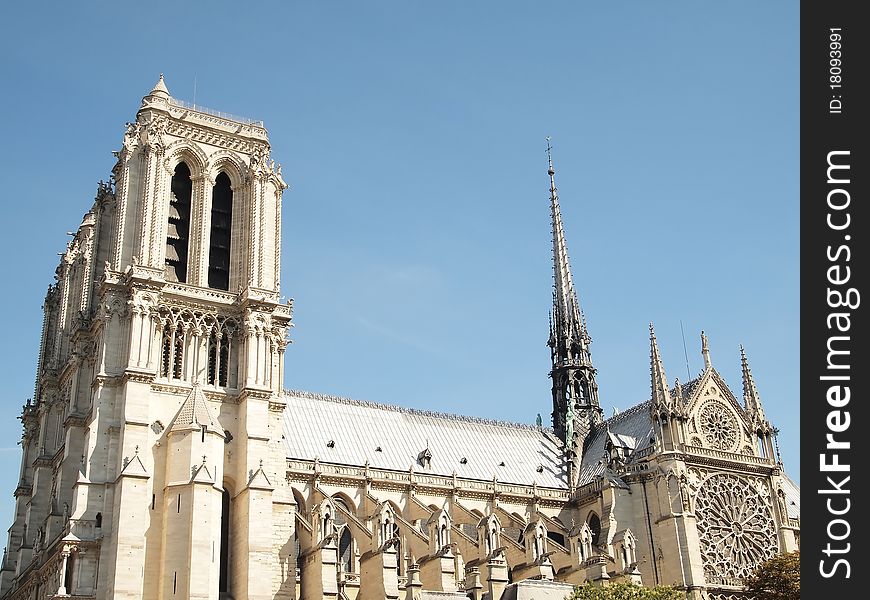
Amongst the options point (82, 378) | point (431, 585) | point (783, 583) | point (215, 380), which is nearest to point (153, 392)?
point (215, 380)

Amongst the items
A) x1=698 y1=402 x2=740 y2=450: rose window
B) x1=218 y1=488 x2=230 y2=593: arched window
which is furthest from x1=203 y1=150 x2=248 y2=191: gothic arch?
x1=698 y1=402 x2=740 y2=450: rose window

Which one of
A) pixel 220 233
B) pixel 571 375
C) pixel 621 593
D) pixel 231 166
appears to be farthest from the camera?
pixel 571 375

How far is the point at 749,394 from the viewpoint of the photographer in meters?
61.5

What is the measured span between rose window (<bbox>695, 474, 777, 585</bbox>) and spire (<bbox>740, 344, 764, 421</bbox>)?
4.74 m

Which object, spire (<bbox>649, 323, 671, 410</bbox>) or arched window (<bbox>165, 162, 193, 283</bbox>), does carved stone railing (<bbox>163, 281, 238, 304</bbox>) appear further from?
spire (<bbox>649, 323, 671, 410</bbox>)

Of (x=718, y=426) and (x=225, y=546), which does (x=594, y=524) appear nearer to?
(x=718, y=426)

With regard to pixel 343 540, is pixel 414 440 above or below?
above

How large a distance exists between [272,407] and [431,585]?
1140cm

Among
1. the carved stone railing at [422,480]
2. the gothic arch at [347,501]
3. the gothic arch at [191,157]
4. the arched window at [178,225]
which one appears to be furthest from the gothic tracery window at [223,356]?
the gothic arch at [347,501]

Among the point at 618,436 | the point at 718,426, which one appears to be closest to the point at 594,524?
the point at 618,436
